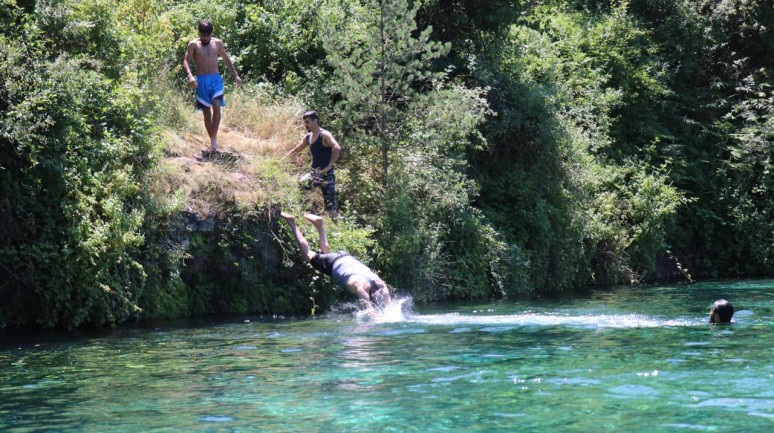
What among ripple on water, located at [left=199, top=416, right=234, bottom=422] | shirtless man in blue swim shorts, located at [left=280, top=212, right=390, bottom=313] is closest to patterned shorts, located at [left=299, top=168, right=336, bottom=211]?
shirtless man in blue swim shorts, located at [left=280, top=212, right=390, bottom=313]

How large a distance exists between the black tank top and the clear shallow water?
3.67 m

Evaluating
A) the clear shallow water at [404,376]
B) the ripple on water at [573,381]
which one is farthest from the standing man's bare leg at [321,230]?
the ripple on water at [573,381]

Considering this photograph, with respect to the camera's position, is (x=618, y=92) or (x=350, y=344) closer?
(x=350, y=344)

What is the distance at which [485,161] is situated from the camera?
24500mm

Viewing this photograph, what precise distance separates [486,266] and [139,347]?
10.5 metres

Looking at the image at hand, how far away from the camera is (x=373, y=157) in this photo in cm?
2006

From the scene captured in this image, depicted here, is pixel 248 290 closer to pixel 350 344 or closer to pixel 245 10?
pixel 350 344

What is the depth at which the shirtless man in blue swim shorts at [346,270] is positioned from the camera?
1540 cm

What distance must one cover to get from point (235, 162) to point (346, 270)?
354cm

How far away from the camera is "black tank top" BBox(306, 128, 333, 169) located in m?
17.9

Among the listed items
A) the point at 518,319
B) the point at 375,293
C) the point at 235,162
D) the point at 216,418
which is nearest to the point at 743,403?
the point at 216,418

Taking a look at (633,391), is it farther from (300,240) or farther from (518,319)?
(300,240)

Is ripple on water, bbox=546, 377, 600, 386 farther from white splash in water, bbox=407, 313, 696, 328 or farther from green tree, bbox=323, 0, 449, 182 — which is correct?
green tree, bbox=323, 0, 449, 182

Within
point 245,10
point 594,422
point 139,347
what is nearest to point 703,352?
point 594,422
